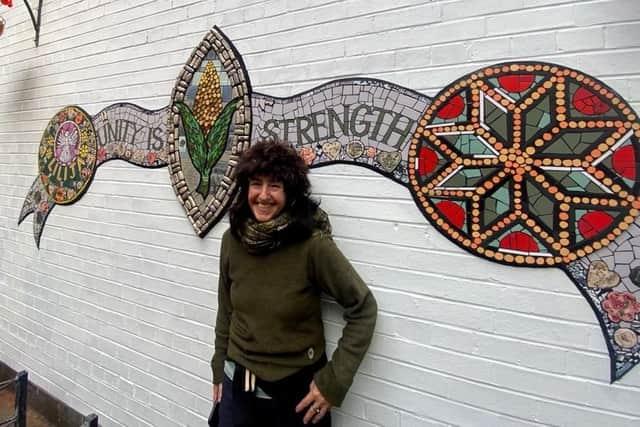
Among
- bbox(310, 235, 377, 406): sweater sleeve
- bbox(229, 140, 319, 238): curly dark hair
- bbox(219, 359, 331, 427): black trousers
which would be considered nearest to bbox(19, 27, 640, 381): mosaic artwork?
bbox(229, 140, 319, 238): curly dark hair

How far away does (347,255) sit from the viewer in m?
1.67

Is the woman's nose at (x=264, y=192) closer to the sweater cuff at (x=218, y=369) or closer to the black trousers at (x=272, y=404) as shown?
the black trousers at (x=272, y=404)

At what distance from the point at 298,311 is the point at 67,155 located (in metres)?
2.44

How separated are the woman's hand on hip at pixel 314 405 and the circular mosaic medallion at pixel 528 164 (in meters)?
0.77

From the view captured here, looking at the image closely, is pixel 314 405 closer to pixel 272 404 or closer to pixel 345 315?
pixel 272 404

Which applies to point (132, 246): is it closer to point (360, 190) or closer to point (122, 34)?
point (122, 34)

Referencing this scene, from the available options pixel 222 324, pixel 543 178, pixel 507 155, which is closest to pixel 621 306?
pixel 543 178

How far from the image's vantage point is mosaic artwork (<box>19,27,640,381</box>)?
1.23 meters

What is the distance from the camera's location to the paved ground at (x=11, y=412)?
2893 mm

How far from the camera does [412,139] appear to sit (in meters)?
1.54

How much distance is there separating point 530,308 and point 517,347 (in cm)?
15

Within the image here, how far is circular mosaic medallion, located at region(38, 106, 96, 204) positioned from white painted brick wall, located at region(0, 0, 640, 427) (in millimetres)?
114

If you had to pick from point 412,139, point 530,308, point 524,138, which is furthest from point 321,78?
point 530,308

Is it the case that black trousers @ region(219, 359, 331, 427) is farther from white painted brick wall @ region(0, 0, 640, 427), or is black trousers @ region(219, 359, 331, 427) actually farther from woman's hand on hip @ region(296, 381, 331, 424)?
white painted brick wall @ region(0, 0, 640, 427)
